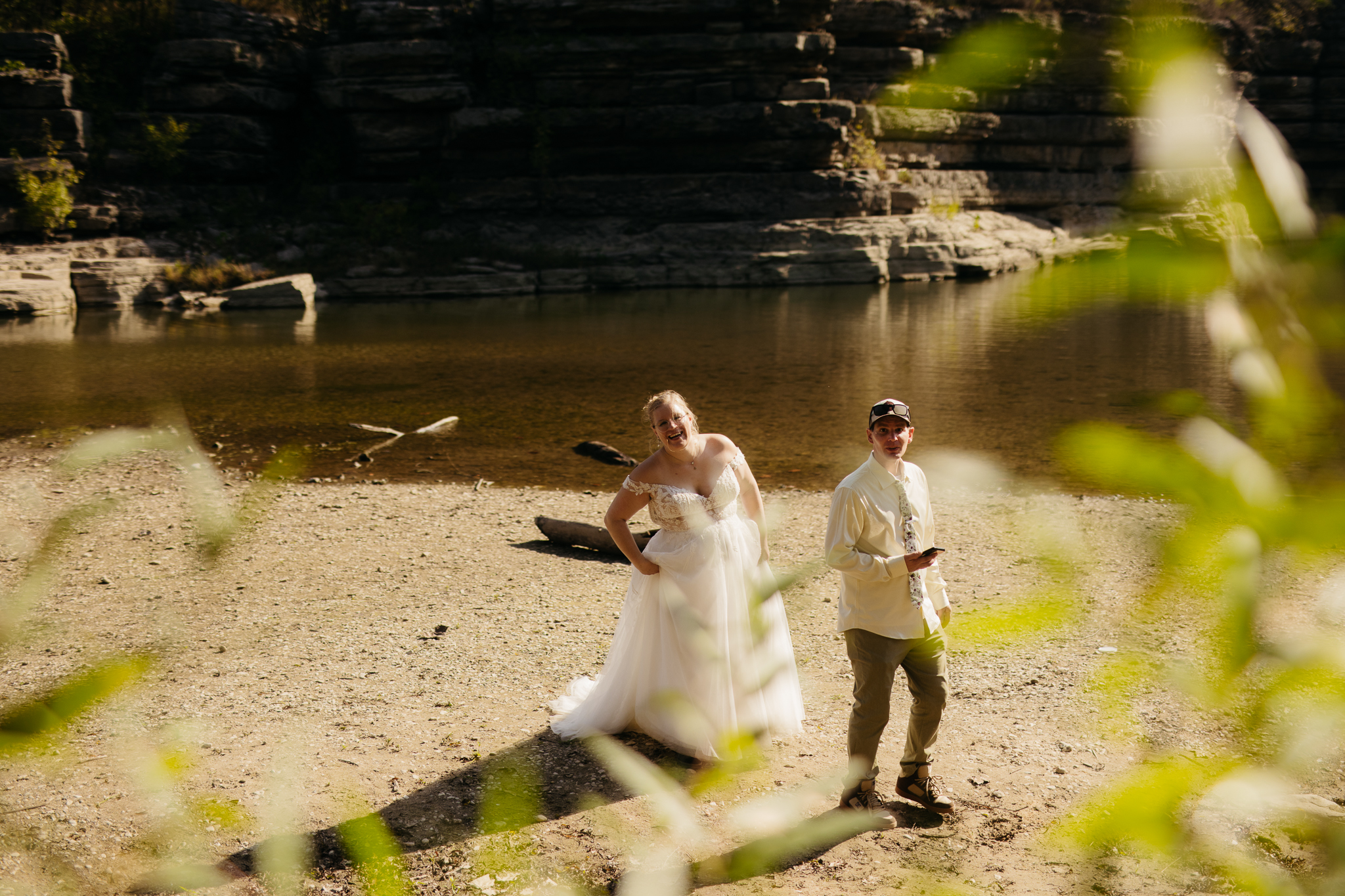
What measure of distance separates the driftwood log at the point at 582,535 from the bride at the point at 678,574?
3.24m

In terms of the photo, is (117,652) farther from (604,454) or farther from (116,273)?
(116,273)

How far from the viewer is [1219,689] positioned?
0.77 metres

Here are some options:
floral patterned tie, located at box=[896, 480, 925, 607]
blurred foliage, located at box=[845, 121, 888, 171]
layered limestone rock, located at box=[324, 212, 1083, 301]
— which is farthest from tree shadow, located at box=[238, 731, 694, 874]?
blurred foliage, located at box=[845, 121, 888, 171]

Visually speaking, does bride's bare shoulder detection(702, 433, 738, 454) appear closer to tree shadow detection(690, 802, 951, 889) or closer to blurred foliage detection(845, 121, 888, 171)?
tree shadow detection(690, 802, 951, 889)

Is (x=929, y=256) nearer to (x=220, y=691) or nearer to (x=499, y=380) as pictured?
(x=499, y=380)

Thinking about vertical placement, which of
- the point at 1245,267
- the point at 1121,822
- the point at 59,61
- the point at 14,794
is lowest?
the point at 14,794

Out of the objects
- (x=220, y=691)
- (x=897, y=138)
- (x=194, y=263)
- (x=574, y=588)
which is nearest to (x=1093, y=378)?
(x=574, y=588)

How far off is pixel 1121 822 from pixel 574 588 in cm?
773

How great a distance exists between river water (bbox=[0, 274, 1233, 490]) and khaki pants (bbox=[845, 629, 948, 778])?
612 centimetres

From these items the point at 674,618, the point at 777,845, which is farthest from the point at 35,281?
the point at 777,845

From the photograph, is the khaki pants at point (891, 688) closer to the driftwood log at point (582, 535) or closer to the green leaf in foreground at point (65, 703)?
the green leaf in foreground at point (65, 703)

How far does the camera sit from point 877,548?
14.7 ft

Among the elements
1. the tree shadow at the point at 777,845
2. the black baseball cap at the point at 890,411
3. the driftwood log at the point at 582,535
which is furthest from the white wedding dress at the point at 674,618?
the driftwood log at the point at 582,535

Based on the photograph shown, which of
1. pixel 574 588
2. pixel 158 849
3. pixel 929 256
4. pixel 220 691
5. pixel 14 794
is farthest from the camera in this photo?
pixel 929 256
